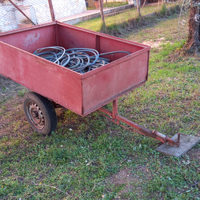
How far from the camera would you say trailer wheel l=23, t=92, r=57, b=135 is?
3580 mm

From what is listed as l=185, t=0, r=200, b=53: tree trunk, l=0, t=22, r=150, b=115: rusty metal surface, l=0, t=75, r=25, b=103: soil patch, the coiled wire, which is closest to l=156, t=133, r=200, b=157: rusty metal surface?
l=0, t=22, r=150, b=115: rusty metal surface

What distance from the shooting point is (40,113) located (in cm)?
374

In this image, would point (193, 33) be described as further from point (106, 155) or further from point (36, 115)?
point (36, 115)

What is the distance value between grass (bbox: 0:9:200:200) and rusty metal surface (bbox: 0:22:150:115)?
80 cm

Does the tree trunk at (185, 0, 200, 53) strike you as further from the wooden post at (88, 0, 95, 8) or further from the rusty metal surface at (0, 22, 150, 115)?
the wooden post at (88, 0, 95, 8)

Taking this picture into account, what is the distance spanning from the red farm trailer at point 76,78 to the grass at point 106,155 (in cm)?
29

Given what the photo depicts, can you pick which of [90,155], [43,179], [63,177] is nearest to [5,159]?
[43,179]

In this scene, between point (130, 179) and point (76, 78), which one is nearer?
Answer: point (76, 78)

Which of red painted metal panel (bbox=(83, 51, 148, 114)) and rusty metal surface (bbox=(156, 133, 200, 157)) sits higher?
red painted metal panel (bbox=(83, 51, 148, 114))

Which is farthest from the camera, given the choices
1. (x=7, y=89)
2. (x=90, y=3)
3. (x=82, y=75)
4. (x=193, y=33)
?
(x=90, y=3)

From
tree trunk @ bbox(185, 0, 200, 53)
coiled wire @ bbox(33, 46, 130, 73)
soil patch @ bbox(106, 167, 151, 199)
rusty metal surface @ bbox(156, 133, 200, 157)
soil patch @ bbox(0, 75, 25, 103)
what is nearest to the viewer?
soil patch @ bbox(106, 167, 151, 199)

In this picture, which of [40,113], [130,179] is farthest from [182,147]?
[40,113]

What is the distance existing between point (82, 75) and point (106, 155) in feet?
4.18

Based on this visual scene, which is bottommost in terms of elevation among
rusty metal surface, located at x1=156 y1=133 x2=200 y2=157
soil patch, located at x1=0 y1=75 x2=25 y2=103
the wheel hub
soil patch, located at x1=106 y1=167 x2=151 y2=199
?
soil patch, located at x1=106 y1=167 x2=151 y2=199
